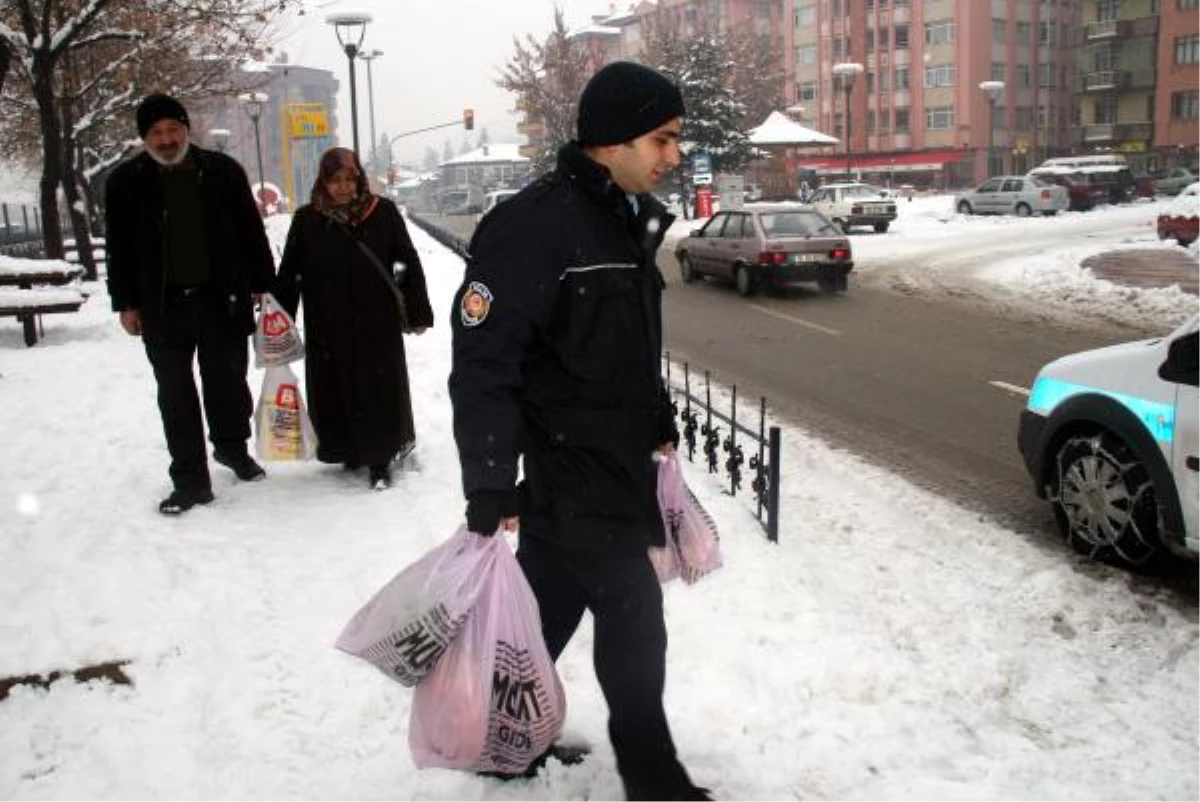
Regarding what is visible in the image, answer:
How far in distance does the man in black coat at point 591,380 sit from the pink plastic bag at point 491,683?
0.16 m

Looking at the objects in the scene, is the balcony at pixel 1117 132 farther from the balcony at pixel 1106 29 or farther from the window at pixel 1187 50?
the balcony at pixel 1106 29

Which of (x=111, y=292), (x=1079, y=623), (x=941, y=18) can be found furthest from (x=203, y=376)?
(x=941, y=18)

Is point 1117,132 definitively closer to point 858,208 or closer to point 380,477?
point 858,208

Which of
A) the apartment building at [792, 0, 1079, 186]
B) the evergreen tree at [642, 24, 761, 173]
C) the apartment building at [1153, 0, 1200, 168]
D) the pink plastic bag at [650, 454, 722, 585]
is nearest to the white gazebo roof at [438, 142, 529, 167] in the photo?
the apartment building at [792, 0, 1079, 186]

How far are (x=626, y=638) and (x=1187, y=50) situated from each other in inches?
2679

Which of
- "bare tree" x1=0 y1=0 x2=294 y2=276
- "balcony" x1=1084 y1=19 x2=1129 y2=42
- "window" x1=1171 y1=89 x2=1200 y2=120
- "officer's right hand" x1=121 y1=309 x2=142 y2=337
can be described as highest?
"balcony" x1=1084 y1=19 x2=1129 y2=42

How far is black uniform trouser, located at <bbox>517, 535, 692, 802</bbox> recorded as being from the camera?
2539 mm

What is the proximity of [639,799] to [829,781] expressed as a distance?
70 centimetres

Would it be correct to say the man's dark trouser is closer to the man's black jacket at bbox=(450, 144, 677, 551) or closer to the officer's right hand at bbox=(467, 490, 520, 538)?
the man's black jacket at bbox=(450, 144, 677, 551)

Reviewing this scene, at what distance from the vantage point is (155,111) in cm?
465

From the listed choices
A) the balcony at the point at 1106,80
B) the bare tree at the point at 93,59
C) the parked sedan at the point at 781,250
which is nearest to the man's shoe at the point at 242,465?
the bare tree at the point at 93,59

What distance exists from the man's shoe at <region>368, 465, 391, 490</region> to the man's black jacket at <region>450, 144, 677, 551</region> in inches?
117

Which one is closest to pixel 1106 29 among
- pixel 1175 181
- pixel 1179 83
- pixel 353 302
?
pixel 1179 83

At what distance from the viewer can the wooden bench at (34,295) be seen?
36.0ft
